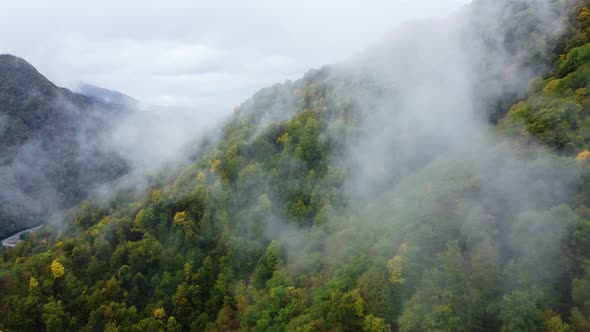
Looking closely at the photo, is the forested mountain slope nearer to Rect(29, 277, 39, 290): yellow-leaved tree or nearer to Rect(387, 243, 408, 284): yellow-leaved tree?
Rect(387, 243, 408, 284): yellow-leaved tree

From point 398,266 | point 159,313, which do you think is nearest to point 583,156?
point 398,266

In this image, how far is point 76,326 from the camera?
92.5 m

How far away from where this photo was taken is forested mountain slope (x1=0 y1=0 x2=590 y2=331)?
180 ft

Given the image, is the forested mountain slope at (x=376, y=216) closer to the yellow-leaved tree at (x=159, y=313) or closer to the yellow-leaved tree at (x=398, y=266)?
the yellow-leaved tree at (x=398, y=266)

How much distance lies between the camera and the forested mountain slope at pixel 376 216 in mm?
54938

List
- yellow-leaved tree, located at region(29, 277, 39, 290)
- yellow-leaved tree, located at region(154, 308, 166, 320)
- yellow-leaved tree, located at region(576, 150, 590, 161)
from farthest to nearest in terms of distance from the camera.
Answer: yellow-leaved tree, located at region(29, 277, 39, 290), yellow-leaved tree, located at region(154, 308, 166, 320), yellow-leaved tree, located at region(576, 150, 590, 161)

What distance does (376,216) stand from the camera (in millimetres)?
80688

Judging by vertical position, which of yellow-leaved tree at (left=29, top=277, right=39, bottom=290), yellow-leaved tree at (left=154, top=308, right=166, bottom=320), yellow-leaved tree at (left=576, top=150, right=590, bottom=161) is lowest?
yellow-leaved tree at (left=154, top=308, right=166, bottom=320)

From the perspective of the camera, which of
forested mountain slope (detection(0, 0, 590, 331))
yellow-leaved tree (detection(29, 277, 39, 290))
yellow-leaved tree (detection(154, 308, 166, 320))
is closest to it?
forested mountain slope (detection(0, 0, 590, 331))

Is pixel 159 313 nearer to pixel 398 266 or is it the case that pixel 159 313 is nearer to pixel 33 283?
pixel 33 283

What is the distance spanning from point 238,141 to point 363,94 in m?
49.8

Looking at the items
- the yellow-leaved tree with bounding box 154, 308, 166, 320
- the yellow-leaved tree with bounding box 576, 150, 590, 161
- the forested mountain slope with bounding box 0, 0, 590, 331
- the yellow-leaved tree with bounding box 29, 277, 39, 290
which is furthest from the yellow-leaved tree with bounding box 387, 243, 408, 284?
the yellow-leaved tree with bounding box 29, 277, 39, 290

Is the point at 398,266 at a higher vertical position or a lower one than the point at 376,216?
lower

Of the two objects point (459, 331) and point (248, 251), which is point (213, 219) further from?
point (459, 331)
